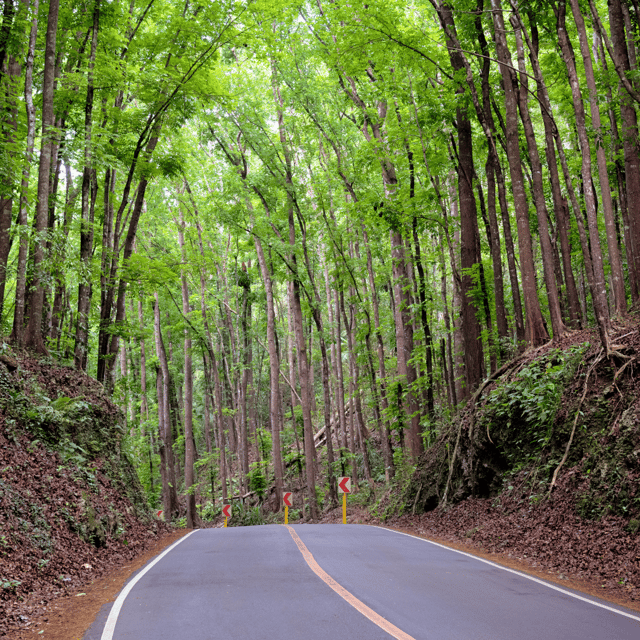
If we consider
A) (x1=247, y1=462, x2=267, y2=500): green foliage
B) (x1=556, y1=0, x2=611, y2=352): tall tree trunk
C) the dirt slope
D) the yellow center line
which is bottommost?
(x1=247, y1=462, x2=267, y2=500): green foliage

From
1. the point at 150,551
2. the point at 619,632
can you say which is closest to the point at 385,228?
the point at 150,551

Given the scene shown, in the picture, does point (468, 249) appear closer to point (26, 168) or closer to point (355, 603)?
point (26, 168)

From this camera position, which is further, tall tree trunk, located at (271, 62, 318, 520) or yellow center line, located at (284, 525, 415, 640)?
tall tree trunk, located at (271, 62, 318, 520)

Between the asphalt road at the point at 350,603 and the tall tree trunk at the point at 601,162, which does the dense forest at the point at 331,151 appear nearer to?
the tall tree trunk at the point at 601,162

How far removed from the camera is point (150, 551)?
10930mm

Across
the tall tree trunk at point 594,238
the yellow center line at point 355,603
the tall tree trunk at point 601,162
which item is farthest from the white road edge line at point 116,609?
the tall tree trunk at point 601,162

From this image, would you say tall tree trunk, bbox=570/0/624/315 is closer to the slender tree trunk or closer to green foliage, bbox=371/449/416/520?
green foliage, bbox=371/449/416/520

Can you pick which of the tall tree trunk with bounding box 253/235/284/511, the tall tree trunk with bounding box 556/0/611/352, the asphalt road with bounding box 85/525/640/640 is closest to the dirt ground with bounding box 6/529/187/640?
the asphalt road with bounding box 85/525/640/640

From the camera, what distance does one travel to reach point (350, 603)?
5.35 meters

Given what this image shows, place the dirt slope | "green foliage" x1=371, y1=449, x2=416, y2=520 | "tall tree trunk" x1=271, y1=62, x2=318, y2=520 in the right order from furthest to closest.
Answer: "tall tree trunk" x1=271, y1=62, x2=318, y2=520, "green foliage" x1=371, y1=449, x2=416, y2=520, the dirt slope

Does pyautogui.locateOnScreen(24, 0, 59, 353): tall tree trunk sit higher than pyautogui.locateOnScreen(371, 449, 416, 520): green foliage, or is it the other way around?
pyautogui.locateOnScreen(24, 0, 59, 353): tall tree trunk

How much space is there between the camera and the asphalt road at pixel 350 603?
181 inches

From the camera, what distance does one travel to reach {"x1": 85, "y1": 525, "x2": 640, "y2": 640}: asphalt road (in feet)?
15.1

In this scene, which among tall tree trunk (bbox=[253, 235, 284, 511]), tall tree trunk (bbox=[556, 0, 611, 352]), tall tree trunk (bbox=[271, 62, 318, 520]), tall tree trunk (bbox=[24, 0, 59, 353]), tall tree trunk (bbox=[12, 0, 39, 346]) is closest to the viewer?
tall tree trunk (bbox=[556, 0, 611, 352])
